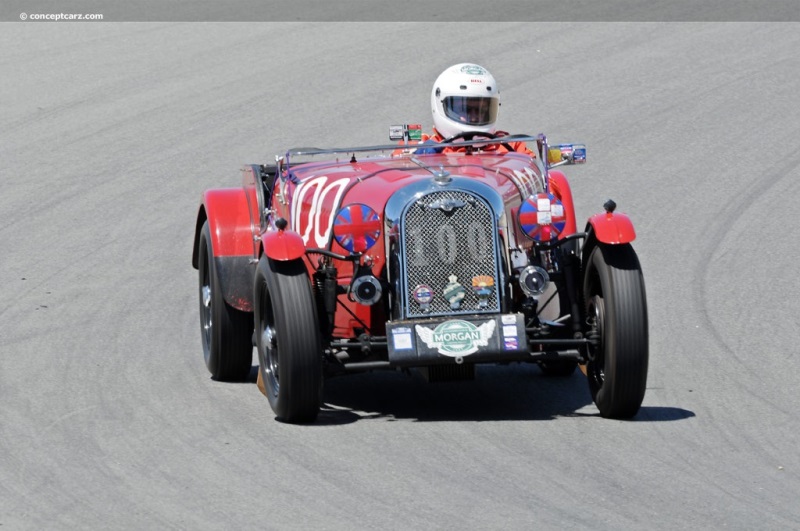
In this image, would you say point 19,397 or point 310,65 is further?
point 310,65

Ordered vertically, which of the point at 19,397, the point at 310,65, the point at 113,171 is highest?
the point at 310,65

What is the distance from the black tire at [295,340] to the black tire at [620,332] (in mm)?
1542

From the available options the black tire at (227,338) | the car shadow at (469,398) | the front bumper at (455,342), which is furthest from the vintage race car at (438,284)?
the black tire at (227,338)

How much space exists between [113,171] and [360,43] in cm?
500

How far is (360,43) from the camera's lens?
20.6m

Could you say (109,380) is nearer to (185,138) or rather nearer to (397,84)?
(185,138)

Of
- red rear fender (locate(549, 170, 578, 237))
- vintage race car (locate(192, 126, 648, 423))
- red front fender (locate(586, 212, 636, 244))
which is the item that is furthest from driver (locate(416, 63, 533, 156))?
red front fender (locate(586, 212, 636, 244))

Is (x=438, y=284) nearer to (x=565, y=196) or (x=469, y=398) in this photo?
(x=469, y=398)

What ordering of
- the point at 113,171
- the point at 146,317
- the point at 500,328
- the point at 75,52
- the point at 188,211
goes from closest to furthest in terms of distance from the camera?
the point at 500,328 < the point at 146,317 < the point at 188,211 < the point at 113,171 < the point at 75,52

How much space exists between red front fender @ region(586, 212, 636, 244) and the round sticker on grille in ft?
1.11

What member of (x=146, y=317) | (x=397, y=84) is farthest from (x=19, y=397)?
(x=397, y=84)

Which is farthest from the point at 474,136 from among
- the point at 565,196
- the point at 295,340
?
the point at 295,340

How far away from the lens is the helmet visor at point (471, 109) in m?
11.2

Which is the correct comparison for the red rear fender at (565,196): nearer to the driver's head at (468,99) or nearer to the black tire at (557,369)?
the driver's head at (468,99)
